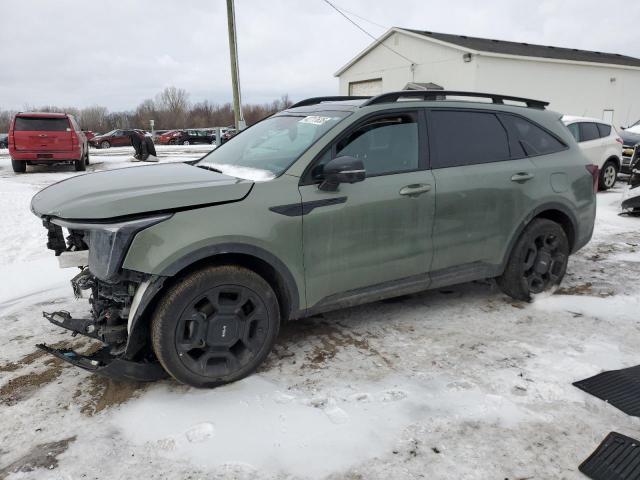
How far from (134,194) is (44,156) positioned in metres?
13.5

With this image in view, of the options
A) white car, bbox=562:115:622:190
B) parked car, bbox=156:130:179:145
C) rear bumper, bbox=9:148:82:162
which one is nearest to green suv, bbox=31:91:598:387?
white car, bbox=562:115:622:190

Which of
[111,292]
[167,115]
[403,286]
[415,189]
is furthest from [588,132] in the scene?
[167,115]

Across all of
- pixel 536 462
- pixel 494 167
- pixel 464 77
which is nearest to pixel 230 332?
pixel 536 462

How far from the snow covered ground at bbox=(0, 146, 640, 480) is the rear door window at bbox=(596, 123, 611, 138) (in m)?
8.01

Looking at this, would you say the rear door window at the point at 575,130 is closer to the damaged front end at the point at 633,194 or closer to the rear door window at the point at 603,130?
the rear door window at the point at 603,130

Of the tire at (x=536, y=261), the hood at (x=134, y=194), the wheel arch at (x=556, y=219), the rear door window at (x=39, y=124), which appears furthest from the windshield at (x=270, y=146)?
the rear door window at (x=39, y=124)

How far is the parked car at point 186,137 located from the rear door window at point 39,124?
86.0 ft

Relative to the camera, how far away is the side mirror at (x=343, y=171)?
3.04 m

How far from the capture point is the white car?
34.1 feet

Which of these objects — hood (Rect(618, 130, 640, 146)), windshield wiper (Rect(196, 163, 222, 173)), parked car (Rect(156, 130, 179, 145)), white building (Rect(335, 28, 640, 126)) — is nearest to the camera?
windshield wiper (Rect(196, 163, 222, 173))

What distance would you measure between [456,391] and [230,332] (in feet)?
4.72

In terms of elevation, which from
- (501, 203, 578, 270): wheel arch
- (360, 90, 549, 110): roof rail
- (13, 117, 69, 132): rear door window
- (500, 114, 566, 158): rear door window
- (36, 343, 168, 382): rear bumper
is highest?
(13, 117, 69, 132): rear door window

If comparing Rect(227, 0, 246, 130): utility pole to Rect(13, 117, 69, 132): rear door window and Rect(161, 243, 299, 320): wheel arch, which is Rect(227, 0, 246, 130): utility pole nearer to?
Rect(13, 117, 69, 132): rear door window

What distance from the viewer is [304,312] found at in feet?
10.7
